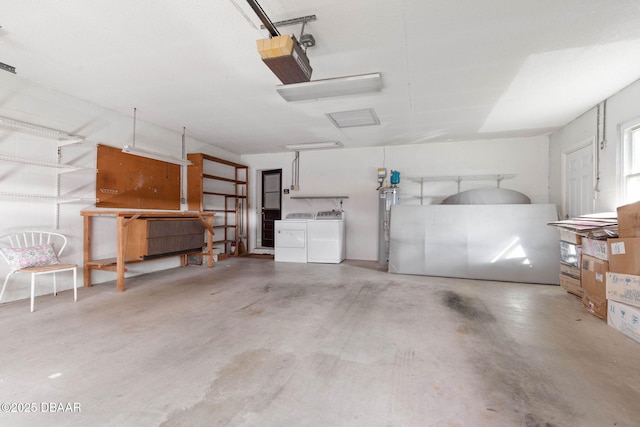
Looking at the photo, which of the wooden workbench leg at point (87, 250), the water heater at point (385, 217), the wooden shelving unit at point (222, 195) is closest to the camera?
the wooden workbench leg at point (87, 250)

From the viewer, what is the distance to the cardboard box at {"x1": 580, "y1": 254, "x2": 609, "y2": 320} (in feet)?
9.15

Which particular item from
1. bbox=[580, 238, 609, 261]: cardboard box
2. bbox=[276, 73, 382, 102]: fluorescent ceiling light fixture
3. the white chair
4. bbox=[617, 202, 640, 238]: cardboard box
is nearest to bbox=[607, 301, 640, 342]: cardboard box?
bbox=[580, 238, 609, 261]: cardboard box

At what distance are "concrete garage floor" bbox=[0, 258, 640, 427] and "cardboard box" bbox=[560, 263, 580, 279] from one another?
332 mm

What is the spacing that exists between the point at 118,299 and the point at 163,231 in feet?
3.87

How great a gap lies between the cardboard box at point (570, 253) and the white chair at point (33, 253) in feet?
19.3

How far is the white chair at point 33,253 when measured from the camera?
2.93 metres

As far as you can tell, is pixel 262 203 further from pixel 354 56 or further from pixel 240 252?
pixel 354 56

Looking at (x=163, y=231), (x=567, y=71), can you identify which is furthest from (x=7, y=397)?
(x=567, y=71)

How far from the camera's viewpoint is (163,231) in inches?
169

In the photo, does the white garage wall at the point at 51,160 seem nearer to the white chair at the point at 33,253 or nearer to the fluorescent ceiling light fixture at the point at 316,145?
the white chair at the point at 33,253

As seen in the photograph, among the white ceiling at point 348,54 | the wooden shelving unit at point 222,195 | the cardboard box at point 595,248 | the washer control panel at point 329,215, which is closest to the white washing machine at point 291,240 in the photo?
the washer control panel at point 329,215

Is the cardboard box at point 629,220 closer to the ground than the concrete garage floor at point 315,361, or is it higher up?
higher up

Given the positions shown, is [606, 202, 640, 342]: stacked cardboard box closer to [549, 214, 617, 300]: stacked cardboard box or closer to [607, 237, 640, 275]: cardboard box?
[607, 237, 640, 275]: cardboard box

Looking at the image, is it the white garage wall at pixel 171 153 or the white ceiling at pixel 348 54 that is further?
the white garage wall at pixel 171 153
